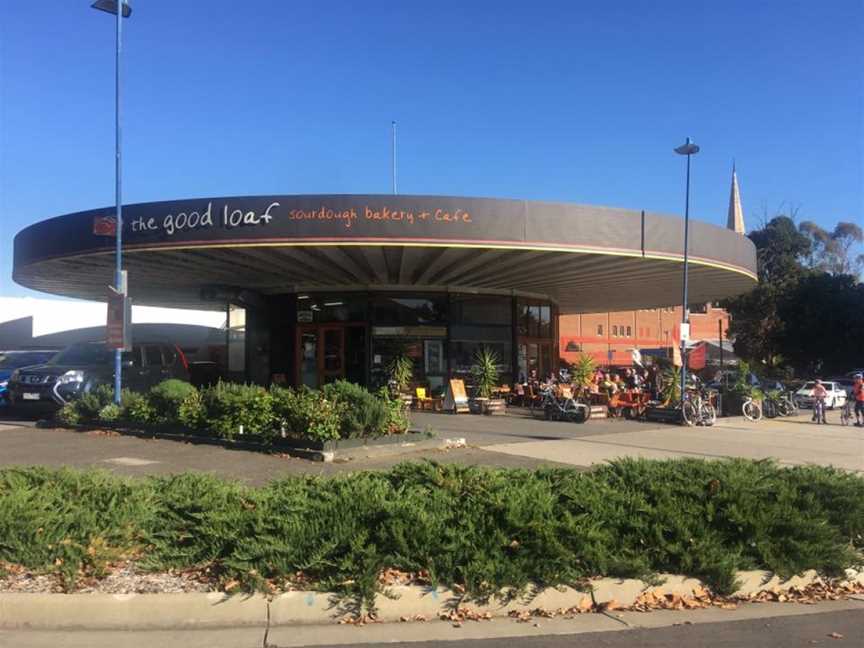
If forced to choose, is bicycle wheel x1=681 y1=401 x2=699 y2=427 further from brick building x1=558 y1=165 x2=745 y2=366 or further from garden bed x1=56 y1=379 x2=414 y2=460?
brick building x1=558 y1=165 x2=745 y2=366

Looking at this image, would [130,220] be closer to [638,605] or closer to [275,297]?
[275,297]

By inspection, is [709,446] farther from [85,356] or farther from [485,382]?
[85,356]

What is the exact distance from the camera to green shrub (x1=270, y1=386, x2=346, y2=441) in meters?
11.9

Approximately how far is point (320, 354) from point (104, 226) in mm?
8837

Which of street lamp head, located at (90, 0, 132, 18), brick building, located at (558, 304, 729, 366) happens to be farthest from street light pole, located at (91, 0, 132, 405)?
brick building, located at (558, 304, 729, 366)

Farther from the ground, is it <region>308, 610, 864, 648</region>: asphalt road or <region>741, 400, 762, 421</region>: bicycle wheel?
<region>741, 400, 762, 421</region>: bicycle wheel

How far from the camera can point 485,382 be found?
23.2 m

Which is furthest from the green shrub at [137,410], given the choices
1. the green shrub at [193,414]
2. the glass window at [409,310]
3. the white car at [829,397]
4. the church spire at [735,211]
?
the church spire at [735,211]

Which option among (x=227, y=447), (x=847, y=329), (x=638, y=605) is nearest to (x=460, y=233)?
(x=227, y=447)

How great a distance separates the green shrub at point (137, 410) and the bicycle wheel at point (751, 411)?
55.0 ft

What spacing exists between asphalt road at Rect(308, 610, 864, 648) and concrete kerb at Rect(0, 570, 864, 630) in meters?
0.45

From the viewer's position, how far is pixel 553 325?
29.4 metres

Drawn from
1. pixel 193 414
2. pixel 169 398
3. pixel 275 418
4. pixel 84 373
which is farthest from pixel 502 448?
pixel 84 373

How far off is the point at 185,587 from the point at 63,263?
17.7m
